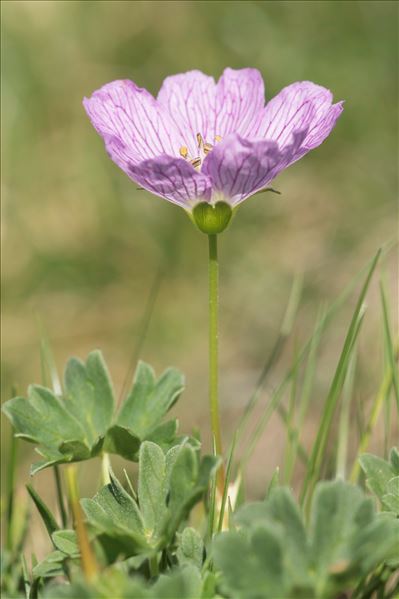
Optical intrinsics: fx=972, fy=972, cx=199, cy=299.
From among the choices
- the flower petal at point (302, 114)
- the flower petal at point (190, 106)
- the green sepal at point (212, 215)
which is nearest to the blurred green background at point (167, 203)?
the flower petal at point (190, 106)

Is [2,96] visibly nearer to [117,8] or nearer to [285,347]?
[117,8]

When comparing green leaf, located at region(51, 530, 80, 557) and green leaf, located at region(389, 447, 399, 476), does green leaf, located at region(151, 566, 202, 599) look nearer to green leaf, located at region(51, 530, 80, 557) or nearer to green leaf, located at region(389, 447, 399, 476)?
green leaf, located at region(51, 530, 80, 557)

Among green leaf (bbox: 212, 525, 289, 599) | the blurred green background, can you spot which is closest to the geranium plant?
green leaf (bbox: 212, 525, 289, 599)

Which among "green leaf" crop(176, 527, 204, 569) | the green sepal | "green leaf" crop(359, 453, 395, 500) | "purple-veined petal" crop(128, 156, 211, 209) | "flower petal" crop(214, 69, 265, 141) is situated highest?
"flower petal" crop(214, 69, 265, 141)

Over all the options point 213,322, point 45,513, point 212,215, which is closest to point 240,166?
point 212,215

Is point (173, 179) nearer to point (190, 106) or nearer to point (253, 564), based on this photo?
point (190, 106)

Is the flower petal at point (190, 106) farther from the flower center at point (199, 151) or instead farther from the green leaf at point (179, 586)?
the green leaf at point (179, 586)

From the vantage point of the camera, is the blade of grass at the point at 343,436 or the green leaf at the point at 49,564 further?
the blade of grass at the point at 343,436
